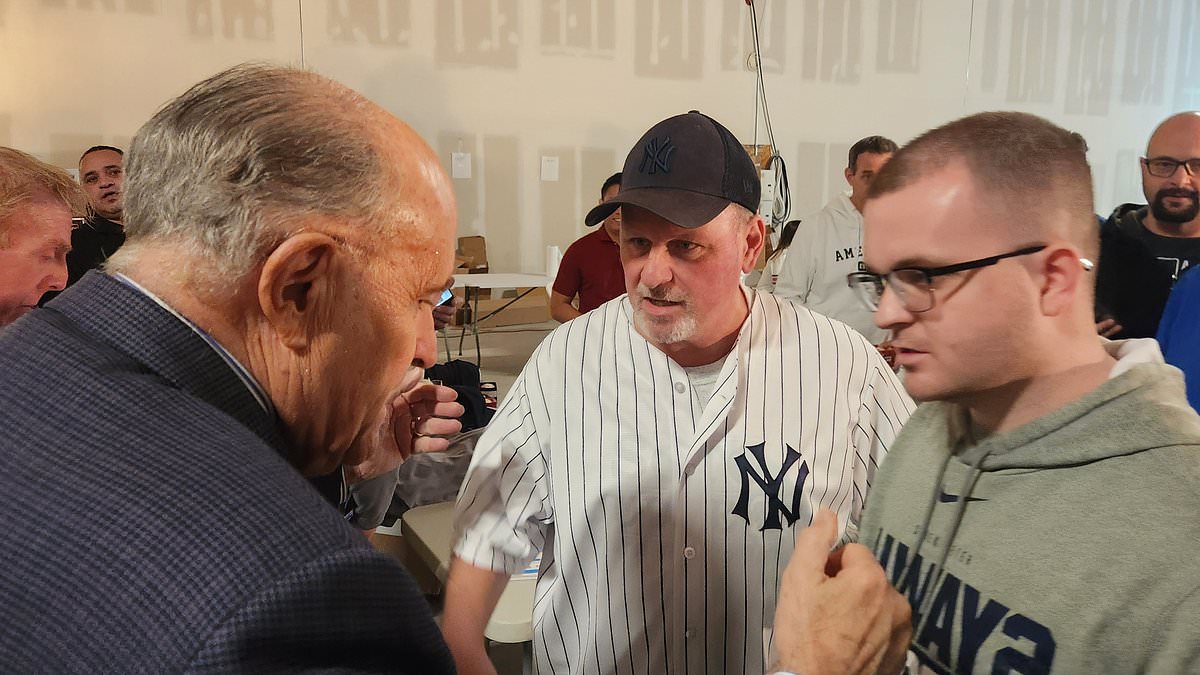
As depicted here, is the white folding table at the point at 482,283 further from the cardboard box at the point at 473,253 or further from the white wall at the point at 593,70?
the white wall at the point at 593,70

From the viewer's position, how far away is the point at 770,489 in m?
1.62

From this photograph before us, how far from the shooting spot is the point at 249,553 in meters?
0.68

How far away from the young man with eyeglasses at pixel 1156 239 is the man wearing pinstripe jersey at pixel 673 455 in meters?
1.98

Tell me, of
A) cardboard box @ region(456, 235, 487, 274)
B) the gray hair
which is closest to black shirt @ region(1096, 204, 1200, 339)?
the gray hair

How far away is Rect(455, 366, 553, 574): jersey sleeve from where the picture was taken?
162cm

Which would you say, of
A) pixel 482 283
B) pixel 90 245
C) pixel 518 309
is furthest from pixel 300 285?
pixel 518 309

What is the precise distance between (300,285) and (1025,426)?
1.03 meters

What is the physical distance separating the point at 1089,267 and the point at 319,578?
112 centimetres

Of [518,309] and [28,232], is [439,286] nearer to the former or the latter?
[28,232]

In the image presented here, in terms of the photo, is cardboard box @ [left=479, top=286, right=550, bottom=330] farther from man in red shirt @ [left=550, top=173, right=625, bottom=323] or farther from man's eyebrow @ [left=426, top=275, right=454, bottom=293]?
man's eyebrow @ [left=426, top=275, right=454, bottom=293]

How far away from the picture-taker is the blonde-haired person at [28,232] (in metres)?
2.03

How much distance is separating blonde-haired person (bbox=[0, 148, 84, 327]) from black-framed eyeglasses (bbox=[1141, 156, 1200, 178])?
3908 mm

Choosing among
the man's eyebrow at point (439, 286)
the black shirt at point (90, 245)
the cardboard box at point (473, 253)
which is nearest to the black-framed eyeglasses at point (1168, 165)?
the man's eyebrow at point (439, 286)

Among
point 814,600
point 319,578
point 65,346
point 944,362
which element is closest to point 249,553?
point 319,578
